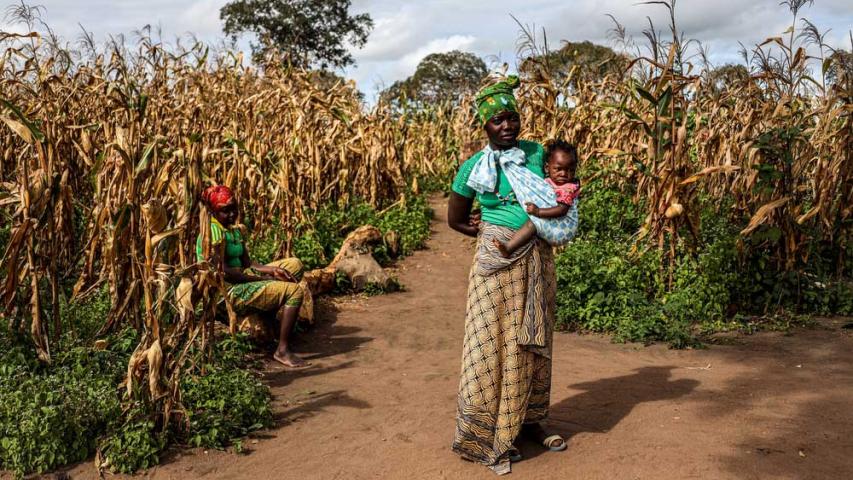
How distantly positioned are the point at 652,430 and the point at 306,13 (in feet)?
82.7

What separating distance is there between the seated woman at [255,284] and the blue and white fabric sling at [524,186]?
2.31m

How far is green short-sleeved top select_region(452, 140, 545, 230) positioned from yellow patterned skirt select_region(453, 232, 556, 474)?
12 cm

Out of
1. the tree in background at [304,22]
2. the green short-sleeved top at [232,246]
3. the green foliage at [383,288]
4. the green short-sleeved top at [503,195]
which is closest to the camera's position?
the green short-sleeved top at [503,195]

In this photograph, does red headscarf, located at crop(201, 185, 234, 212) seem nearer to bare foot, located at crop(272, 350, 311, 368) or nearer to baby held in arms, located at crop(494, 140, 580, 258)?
bare foot, located at crop(272, 350, 311, 368)

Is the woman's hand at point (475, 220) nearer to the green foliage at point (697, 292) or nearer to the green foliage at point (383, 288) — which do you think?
the green foliage at point (697, 292)

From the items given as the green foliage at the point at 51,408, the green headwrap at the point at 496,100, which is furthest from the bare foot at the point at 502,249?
the green foliage at the point at 51,408

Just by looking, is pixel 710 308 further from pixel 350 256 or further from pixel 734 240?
pixel 350 256

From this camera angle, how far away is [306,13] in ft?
87.9

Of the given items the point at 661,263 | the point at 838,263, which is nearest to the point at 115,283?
the point at 661,263

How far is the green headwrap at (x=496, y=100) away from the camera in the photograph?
11.6ft

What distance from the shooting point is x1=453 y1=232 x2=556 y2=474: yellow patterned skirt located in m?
3.57

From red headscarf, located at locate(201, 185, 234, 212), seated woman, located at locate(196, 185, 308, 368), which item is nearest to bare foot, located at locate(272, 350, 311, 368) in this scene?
seated woman, located at locate(196, 185, 308, 368)

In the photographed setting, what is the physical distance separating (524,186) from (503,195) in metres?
0.13

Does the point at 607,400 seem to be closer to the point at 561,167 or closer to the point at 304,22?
the point at 561,167
